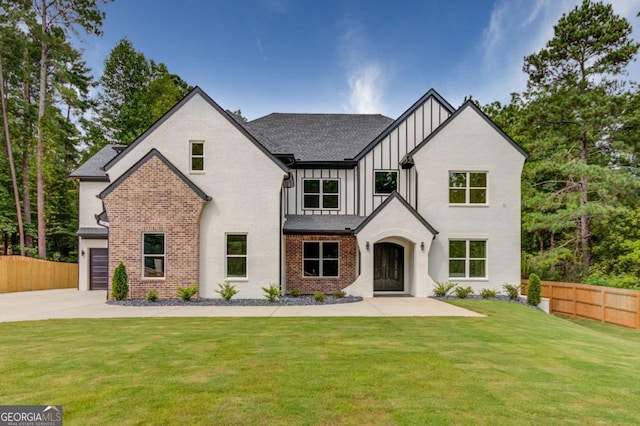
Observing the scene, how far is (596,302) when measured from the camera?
14094 millimetres

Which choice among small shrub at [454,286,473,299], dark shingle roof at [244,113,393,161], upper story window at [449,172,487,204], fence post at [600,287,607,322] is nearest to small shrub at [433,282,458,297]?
small shrub at [454,286,473,299]

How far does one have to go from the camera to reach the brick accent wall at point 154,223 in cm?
1412

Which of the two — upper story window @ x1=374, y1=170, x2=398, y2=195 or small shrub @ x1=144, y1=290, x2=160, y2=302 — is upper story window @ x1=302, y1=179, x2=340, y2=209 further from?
small shrub @ x1=144, y1=290, x2=160, y2=302

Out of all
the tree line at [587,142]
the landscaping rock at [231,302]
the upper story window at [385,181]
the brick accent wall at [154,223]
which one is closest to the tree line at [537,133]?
the tree line at [587,142]

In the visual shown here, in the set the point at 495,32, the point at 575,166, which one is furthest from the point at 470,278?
the point at 495,32

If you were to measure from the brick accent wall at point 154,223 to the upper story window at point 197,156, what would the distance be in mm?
1090

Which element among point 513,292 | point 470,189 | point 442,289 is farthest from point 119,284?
point 513,292

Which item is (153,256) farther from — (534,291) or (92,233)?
(534,291)

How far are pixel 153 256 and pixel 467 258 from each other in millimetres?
14009

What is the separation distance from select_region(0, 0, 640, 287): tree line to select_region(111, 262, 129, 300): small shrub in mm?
14109

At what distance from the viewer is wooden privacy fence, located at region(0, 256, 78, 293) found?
18.1m

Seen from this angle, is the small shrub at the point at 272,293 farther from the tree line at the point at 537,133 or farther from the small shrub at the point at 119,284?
the tree line at the point at 537,133

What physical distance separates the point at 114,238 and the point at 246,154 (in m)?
6.44

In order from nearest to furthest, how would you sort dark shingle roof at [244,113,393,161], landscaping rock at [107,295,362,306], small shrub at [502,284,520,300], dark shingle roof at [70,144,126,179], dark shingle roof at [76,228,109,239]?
1. landscaping rock at [107,295,362,306]
2. small shrub at [502,284,520,300]
3. dark shingle roof at [244,113,393,161]
4. dark shingle roof at [76,228,109,239]
5. dark shingle roof at [70,144,126,179]
